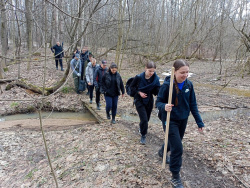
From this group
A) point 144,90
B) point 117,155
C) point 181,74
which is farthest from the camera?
point 144,90

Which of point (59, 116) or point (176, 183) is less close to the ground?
point (176, 183)

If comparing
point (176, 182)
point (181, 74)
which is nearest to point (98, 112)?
point (176, 182)

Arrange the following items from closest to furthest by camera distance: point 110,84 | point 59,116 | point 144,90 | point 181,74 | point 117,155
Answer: point 181,74, point 117,155, point 144,90, point 110,84, point 59,116

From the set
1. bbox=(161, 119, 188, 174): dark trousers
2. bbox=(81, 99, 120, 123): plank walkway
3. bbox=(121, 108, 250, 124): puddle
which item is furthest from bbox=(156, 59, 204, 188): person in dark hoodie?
bbox=(121, 108, 250, 124): puddle

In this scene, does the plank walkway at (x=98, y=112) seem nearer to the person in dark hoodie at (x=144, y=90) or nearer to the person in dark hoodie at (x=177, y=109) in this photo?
the person in dark hoodie at (x=144, y=90)

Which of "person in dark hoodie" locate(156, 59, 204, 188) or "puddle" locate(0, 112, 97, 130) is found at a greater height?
"person in dark hoodie" locate(156, 59, 204, 188)

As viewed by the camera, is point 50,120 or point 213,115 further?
point 50,120

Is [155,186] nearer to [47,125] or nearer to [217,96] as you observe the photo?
[47,125]

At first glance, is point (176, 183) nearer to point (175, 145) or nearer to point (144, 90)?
point (175, 145)

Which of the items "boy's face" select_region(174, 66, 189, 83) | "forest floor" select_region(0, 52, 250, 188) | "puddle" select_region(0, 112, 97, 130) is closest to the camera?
"boy's face" select_region(174, 66, 189, 83)

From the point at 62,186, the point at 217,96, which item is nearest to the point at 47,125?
the point at 62,186

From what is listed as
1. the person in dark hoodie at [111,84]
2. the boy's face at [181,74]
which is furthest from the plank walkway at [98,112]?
the boy's face at [181,74]

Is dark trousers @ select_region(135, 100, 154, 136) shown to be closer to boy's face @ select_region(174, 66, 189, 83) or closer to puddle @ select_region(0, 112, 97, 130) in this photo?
boy's face @ select_region(174, 66, 189, 83)

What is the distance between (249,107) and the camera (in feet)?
25.6
